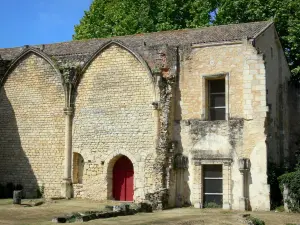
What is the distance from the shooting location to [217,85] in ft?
60.0

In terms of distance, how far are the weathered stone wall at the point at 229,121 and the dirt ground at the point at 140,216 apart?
123 cm

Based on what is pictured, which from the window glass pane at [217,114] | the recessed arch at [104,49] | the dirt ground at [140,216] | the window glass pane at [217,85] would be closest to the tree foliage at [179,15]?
the window glass pane at [217,85]

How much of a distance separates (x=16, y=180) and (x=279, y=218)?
11455 millimetres

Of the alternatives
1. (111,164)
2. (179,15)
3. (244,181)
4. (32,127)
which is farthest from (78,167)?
(179,15)

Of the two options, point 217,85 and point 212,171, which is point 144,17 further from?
point 212,171

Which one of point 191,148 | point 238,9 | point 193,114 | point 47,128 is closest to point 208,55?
point 193,114

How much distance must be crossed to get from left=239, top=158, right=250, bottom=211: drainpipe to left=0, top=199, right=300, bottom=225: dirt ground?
772 mm

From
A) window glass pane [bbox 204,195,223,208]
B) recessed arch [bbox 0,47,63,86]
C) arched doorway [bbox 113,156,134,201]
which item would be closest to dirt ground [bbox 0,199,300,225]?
window glass pane [bbox 204,195,223,208]

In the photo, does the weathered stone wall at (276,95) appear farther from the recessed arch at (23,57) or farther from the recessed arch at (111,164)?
the recessed arch at (23,57)

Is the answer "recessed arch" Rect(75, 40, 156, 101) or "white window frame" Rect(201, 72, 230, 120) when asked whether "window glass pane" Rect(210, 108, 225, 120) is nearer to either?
"white window frame" Rect(201, 72, 230, 120)

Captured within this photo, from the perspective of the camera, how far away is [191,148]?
703 inches

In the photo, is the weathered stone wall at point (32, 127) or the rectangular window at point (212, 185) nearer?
the rectangular window at point (212, 185)

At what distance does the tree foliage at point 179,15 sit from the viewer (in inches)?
993

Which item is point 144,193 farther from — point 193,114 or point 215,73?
point 215,73
